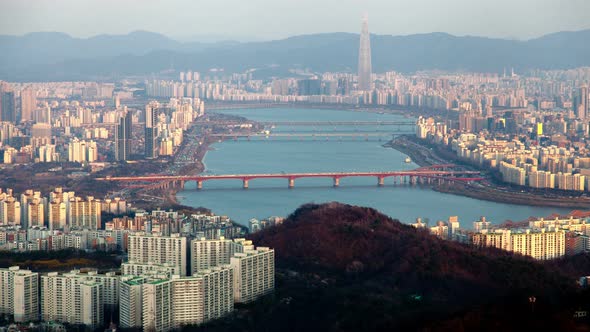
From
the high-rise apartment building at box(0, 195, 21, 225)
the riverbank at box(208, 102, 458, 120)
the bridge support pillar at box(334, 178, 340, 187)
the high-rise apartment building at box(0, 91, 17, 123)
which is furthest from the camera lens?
the riverbank at box(208, 102, 458, 120)

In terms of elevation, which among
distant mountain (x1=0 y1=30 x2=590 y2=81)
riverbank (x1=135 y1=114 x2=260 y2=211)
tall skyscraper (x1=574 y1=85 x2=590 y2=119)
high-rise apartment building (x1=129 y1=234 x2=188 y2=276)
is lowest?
riverbank (x1=135 y1=114 x2=260 y2=211)

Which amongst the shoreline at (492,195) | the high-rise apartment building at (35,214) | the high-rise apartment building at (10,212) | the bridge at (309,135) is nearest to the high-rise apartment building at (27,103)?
the bridge at (309,135)

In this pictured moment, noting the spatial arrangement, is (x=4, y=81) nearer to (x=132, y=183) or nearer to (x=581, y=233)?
(x=132, y=183)

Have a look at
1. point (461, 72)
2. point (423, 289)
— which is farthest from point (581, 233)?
point (461, 72)

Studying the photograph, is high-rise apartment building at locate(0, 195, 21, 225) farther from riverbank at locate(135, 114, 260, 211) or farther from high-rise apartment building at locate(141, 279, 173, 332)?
high-rise apartment building at locate(141, 279, 173, 332)

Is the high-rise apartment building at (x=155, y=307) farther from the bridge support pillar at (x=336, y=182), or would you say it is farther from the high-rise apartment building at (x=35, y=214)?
the bridge support pillar at (x=336, y=182)

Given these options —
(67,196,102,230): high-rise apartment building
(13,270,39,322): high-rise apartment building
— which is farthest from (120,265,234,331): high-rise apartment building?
(67,196,102,230): high-rise apartment building
